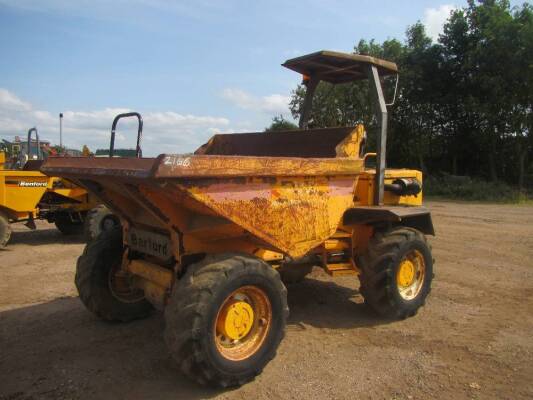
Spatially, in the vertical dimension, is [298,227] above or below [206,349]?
above

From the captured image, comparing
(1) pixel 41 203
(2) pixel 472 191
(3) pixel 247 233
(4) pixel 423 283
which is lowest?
(4) pixel 423 283

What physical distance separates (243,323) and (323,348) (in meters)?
0.93

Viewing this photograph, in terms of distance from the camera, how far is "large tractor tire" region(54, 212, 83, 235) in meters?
10.0

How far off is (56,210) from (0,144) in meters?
6.29

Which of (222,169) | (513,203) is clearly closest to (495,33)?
(513,203)

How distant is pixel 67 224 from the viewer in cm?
1020

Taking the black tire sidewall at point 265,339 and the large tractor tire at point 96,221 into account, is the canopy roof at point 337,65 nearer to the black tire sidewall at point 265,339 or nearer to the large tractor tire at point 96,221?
the black tire sidewall at point 265,339

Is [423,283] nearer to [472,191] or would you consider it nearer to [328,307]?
[328,307]

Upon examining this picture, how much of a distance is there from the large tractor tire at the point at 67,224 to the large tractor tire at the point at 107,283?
5.91 m

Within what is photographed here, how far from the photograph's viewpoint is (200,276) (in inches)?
128

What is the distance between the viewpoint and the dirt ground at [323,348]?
3346 mm

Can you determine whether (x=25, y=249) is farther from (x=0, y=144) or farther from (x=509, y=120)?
(x=509, y=120)

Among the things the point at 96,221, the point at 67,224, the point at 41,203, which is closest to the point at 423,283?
the point at 96,221

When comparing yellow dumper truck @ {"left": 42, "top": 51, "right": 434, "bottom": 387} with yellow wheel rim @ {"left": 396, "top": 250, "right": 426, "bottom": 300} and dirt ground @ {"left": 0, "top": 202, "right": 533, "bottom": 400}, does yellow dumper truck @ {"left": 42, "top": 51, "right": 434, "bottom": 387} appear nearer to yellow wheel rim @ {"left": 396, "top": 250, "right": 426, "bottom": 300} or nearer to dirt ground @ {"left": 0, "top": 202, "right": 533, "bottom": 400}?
yellow wheel rim @ {"left": 396, "top": 250, "right": 426, "bottom": 300}
